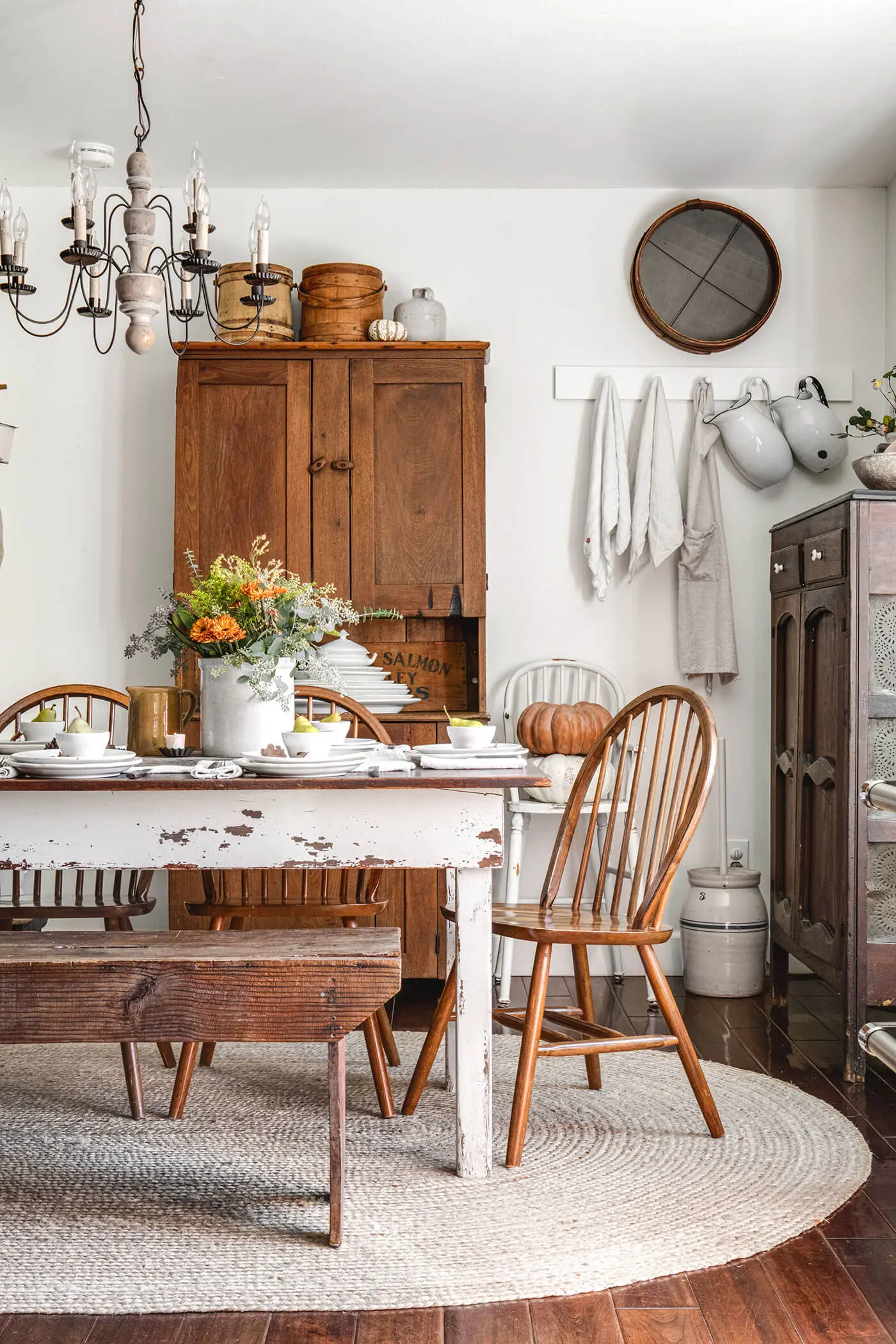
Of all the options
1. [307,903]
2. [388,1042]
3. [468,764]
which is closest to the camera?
[468,764]

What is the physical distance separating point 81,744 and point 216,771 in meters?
0.25

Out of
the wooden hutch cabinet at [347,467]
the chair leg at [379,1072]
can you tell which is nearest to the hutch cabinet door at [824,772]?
the wooden hutch cabinet at [347,467]

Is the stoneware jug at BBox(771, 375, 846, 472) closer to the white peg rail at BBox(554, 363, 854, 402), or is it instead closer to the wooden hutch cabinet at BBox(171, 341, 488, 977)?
the white peg rail at BBox(554, 363, 854, 402)

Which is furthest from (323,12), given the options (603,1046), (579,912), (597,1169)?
(597,1169)

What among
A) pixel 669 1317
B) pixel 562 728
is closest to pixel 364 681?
pixel 562 728

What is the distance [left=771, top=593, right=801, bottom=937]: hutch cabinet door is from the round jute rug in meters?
0.76

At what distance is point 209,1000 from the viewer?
1.88 meters

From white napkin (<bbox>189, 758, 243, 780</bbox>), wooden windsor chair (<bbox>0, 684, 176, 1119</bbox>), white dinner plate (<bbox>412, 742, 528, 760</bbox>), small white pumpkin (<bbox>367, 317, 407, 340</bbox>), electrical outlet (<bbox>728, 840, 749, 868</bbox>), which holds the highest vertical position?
small white pumpkin (<bbox>367, 317, 407, 340</bbox>)

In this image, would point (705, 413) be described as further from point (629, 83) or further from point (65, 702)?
point (65, 702)

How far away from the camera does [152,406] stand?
157 inches

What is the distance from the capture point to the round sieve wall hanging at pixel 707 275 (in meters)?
3.96

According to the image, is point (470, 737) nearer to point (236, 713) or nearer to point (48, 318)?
point (236, 713)

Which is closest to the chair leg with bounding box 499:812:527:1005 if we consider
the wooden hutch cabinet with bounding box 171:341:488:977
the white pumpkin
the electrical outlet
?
the white pumpkin

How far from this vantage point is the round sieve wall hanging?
3955mm
